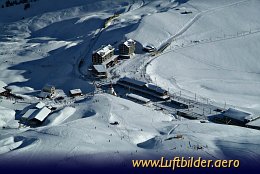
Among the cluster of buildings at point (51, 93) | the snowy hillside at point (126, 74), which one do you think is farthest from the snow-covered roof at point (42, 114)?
the cluster of buildings at point (51, 93)

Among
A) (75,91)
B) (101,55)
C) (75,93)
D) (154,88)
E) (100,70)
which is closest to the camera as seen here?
(154,88)

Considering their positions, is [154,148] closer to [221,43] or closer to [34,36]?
[221,43]

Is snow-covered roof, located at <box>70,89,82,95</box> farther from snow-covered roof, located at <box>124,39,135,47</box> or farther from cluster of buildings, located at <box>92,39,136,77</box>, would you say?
snow-covered roof, located at <box>124,39,135,47</box>

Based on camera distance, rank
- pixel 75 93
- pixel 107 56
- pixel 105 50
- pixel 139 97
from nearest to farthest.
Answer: pixel 139 97, pixel 75 93, pixel 107 56, pixel 105 50

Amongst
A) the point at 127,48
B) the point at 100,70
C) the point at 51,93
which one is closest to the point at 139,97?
the point at 100,70

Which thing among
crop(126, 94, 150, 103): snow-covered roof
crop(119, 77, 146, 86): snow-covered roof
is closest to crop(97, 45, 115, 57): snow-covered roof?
crop(119, 77, 146, 86): snow-covered roof

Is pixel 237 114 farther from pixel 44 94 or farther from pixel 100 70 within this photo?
pixel 44 94

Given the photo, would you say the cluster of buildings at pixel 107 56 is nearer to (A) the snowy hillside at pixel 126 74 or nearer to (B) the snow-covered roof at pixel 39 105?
(A) the snowy hillside at pixel 126 74

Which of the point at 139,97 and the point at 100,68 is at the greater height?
the point at 100,68
